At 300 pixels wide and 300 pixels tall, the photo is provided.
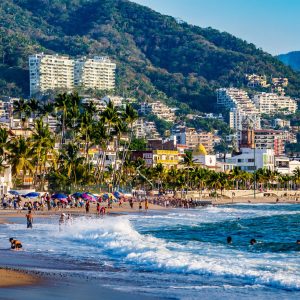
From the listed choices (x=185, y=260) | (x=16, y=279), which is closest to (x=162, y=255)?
(x=185, y=260)

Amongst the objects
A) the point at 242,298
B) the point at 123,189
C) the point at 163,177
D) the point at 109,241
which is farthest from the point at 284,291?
the point at 163,177

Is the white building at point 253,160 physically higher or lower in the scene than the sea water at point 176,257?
higher

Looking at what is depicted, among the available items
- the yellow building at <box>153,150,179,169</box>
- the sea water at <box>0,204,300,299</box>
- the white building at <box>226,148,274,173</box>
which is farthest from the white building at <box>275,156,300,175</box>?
the sea water at <box>0,204,300,299</box>

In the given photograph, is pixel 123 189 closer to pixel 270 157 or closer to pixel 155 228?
pixel 155 228

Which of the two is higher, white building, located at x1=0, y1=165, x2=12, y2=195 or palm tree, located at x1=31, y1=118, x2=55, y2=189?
palm tree, located at x1=31, y1=118, x2=55, y2=189

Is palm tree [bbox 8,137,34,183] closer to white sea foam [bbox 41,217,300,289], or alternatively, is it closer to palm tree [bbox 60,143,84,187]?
palm tree [bbox 60,143,84,187]

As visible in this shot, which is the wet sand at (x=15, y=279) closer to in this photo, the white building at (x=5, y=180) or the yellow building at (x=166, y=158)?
the white building at (x=5, y=180)

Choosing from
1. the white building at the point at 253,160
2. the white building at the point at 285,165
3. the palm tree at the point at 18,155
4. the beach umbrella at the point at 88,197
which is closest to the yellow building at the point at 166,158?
the white building at the point at 253,160

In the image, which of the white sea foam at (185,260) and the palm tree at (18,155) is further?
the palm tree at (18,155)
